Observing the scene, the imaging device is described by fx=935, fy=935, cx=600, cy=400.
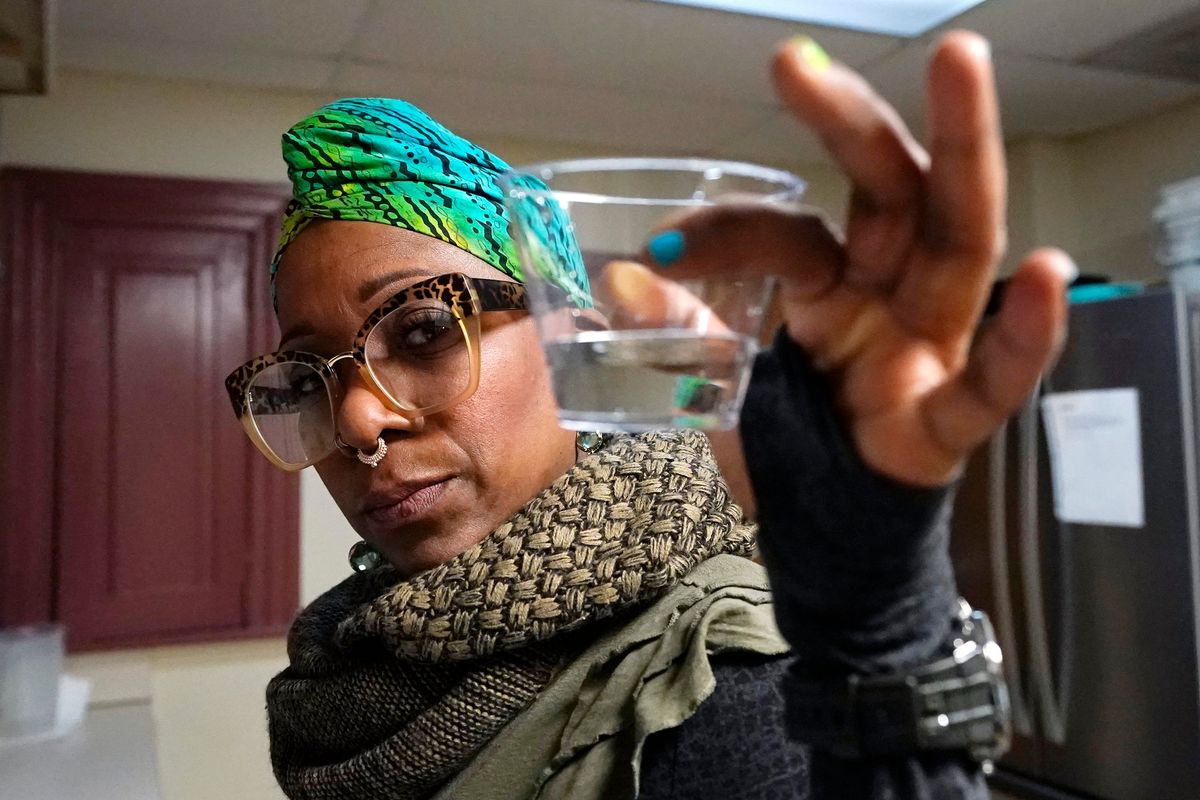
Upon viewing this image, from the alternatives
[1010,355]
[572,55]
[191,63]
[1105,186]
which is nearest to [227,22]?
[191,63]

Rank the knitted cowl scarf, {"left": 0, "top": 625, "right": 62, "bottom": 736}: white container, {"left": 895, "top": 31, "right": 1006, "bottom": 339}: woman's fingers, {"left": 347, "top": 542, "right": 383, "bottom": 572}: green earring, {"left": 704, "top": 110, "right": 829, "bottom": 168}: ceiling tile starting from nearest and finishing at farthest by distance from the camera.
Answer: {"left": 895, "top": 31, "right": 1006, "bottom": 339}: woman's fingers, the knitted cowl scarf, {"left": 347, "top": 542, "right": 383, "bottom": 572}: green earring, {"left": 0, "top": 625, "right": 62, "bottom": 736}: white container, {"left": 704, "top": 110, "right": 829, "bottom": 168}: ceiling tile

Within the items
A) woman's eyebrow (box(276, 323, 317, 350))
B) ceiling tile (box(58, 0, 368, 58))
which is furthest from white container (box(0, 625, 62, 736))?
woman's eyebrow (box(276, 323, 317, 350))

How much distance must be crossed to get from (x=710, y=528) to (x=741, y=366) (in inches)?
13.9

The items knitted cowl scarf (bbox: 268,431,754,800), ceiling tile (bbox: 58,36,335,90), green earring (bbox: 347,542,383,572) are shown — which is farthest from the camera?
ceiling tile (bbox: 58,36,335,90)

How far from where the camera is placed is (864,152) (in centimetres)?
34

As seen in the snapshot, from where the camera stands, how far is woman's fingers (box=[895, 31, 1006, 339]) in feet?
1.03

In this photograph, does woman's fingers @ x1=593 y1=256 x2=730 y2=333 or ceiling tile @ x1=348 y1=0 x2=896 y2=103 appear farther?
ceiling tile @ x1=348 y1=0 x2=896 y2=103

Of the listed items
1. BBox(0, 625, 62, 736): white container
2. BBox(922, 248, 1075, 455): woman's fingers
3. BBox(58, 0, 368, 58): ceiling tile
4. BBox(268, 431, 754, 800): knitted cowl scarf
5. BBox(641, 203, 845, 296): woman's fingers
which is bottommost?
BBox(0, 625, 62, 736): white container

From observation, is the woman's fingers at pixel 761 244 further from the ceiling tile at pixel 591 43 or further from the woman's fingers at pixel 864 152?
the ceiling tile at pixel 591 43

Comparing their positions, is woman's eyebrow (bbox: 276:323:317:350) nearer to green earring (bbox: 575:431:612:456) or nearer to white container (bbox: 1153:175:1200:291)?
green earring (bbox: 575:431:612:456)

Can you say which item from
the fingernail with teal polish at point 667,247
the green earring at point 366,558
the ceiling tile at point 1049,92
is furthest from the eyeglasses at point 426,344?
the ceiling tile at point 1049,92

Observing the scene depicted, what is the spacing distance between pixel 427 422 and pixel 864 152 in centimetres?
51

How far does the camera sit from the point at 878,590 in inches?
15.3

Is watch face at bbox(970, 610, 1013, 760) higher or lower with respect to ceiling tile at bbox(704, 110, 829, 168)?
lower
